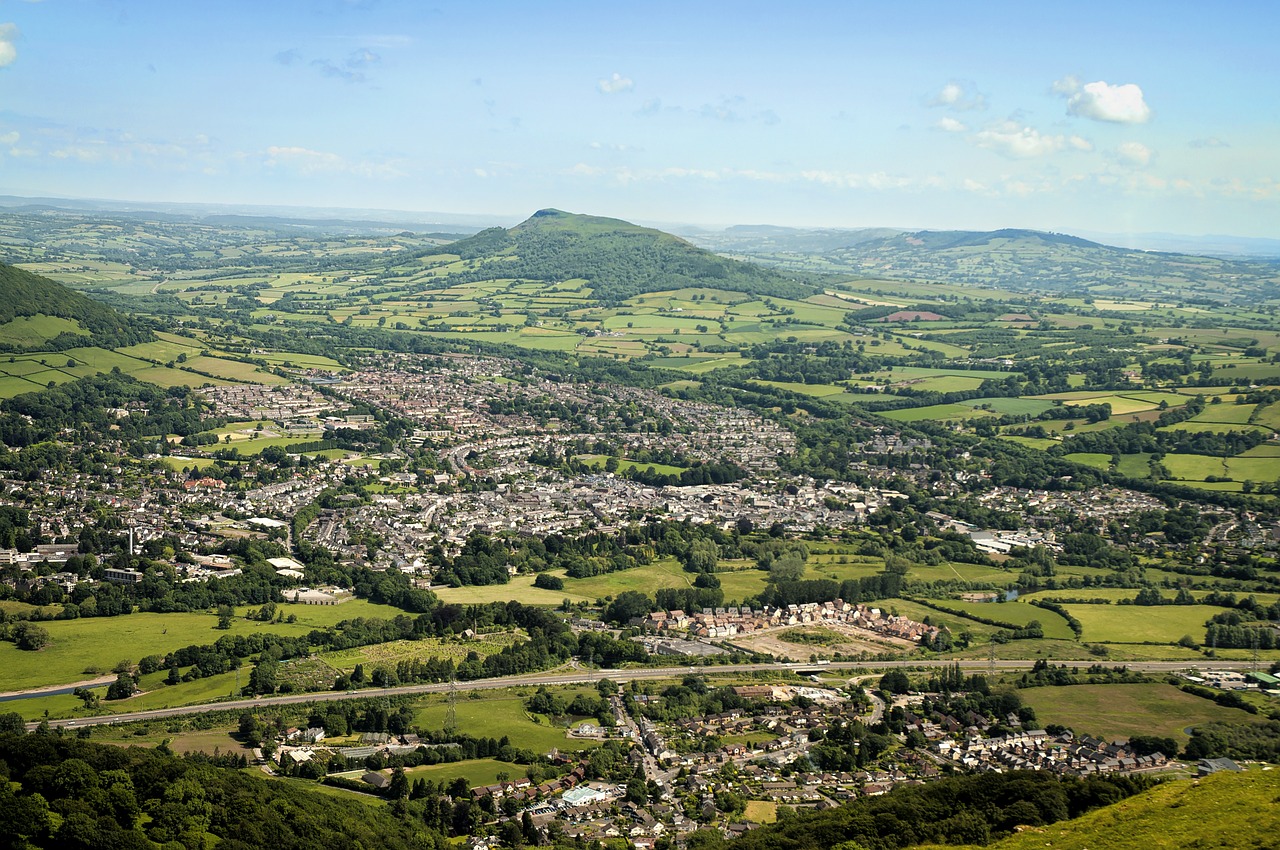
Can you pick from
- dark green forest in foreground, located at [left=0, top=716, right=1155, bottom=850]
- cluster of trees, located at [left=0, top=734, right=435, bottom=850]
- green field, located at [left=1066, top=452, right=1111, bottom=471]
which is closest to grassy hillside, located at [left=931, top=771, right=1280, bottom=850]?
dark green forest in foreground, located at [left=0, top=716, right=1155, bottom=850]

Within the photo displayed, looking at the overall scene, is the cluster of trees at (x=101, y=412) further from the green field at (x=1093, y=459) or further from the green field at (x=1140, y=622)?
the green field at (x=1093, y=459)

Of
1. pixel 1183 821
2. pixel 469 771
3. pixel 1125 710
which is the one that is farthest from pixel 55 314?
pixel 1183 821

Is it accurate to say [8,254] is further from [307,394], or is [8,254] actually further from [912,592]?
[912,592]

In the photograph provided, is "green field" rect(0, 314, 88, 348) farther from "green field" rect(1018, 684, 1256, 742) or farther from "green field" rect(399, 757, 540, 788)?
"green field" rect(1018, 684, 1256, 742)

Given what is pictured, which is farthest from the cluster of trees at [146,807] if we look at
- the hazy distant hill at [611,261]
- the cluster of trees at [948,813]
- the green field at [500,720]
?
the hazy distant hill at [611,261]

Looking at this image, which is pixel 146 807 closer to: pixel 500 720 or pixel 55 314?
pixel 500 720

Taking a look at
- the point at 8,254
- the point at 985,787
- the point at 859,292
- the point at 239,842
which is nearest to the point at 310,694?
the point at 239,842
